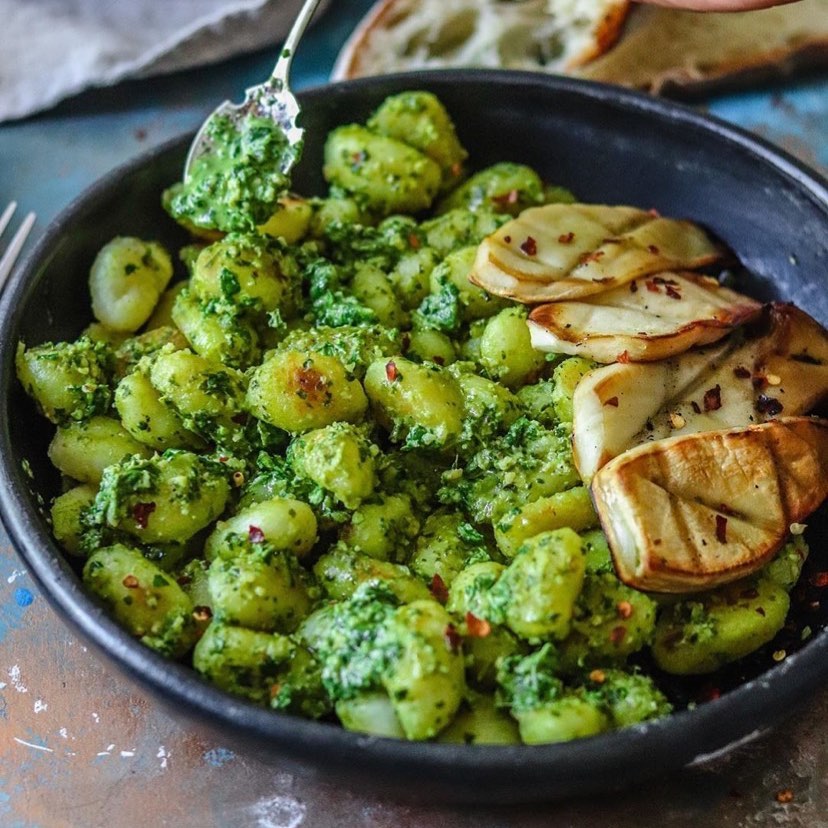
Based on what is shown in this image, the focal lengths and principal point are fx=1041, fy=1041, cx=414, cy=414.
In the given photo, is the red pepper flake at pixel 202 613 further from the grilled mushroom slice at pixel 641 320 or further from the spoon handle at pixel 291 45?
the spoon handle at pixel 291 45

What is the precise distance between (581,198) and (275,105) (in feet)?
1.97

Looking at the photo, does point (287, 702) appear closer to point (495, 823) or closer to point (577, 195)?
point (495, 823)

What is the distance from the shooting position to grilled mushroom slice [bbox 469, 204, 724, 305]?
1597mm

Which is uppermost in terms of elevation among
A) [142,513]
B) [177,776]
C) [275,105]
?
[275,105]

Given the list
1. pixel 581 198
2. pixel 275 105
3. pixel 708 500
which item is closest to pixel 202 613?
pixel 708 500

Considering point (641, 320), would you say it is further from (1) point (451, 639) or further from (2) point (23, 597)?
(2) point (23, 597)

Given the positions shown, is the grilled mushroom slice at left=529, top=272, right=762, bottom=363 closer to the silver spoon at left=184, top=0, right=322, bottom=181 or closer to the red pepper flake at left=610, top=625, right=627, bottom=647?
the red pepper flake at left=610, top=625, right=627, bottom=647

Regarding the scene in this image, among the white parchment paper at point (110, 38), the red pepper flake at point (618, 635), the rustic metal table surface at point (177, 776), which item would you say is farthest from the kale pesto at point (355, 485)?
the white parchment paper at point (110, 38)

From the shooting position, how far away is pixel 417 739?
44.6 inches

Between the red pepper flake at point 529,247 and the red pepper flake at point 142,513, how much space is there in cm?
70

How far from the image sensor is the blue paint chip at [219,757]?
142 cm

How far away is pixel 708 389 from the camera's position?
1.53m

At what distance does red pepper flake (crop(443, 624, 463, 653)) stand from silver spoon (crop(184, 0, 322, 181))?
94 cm

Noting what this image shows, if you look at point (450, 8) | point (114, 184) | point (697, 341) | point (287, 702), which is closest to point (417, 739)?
point (287, 702)
